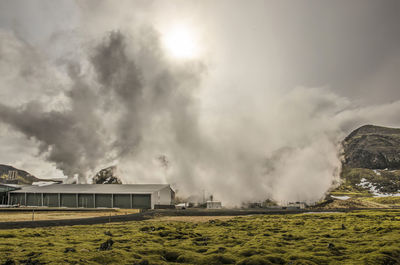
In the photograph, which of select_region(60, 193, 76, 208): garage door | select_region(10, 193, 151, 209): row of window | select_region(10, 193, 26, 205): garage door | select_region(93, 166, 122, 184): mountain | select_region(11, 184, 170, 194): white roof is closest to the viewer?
select_region(10, 193, 151, 209): row of window

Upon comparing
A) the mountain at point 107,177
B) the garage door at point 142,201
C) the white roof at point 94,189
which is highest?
the mountain at point 107,177

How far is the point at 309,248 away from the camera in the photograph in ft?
77.5

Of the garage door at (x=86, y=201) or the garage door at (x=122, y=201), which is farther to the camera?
the garage door at (x=86, y=201)

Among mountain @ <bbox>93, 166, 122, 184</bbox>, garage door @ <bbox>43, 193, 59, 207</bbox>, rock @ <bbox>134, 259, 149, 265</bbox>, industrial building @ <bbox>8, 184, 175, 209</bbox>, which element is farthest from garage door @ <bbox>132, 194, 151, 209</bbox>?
rock @ <bbox>134, 259, 149, 265</bbox>

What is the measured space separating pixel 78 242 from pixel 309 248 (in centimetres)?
2036

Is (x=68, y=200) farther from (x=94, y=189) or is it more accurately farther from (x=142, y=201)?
(x=142, y=201)

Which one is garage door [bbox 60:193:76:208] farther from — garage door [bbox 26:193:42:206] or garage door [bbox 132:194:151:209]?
garage door [bbox 132:194:151:209]

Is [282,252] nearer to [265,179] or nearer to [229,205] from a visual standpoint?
[229,205]

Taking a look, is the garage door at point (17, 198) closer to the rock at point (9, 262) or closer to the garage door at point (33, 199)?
the garage door at point (33, 199)

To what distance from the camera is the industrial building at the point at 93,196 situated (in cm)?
10138

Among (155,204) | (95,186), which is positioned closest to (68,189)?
(95,186)

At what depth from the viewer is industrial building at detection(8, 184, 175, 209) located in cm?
10138

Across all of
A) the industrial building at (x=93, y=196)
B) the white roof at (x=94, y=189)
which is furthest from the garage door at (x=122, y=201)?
the white roof at (x=94, y=189)

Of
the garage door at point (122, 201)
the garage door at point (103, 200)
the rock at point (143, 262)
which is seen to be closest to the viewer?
the rock at point (143, 262)
